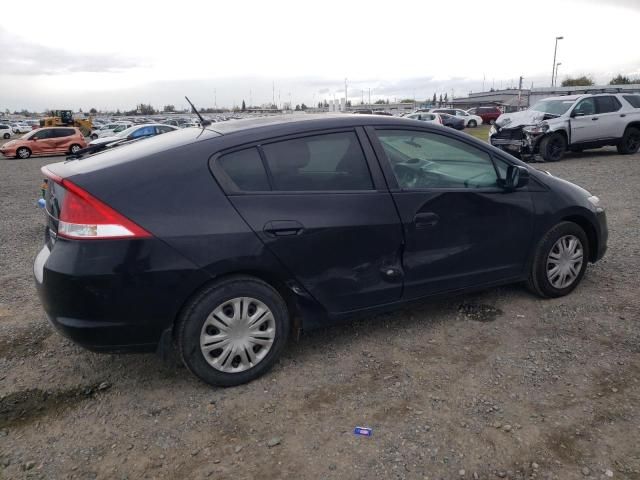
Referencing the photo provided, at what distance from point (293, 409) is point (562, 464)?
138 cm

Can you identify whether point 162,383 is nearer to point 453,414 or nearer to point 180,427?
point 180,427

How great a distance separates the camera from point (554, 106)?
1386 cm

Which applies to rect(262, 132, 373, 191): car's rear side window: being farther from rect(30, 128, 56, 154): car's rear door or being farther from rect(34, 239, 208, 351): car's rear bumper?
rect(30, 128, 56, 154): car's rear door

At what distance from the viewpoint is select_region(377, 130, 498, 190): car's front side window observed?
11.5ft

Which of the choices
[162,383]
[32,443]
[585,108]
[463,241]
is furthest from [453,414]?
[585,108]

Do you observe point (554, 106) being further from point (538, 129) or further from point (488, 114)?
point (488, 114)

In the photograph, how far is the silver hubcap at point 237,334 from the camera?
9.60ft

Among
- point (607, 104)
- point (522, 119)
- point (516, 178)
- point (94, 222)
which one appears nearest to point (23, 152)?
point (522, 119)

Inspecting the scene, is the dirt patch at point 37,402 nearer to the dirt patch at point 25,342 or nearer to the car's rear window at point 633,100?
the dirt patch at point 25,342

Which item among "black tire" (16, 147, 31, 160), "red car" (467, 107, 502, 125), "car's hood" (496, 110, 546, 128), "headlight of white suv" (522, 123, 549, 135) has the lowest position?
"red car" (467, 107, 502, 125)

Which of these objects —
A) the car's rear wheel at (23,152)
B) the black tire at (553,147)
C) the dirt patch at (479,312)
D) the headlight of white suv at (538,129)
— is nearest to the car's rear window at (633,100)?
the black tire at (553,147)

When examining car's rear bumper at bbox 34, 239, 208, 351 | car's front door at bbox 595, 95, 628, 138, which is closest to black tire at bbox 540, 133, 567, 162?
car's front door at bbox 595, 95, 628, 138

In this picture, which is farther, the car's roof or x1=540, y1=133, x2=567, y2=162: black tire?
x1=540, y1=133, x2=567, y2=162: black tire

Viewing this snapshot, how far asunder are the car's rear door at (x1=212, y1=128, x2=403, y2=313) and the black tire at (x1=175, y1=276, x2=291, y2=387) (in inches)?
9.0
